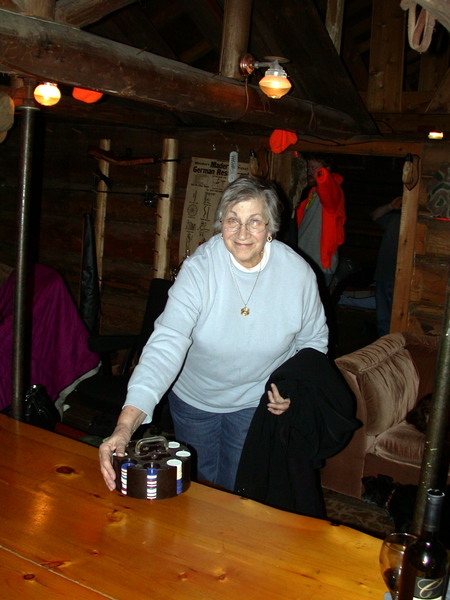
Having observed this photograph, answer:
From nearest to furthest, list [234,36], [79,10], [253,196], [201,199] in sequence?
[253,196] → [79,10] → [234,36] → [201,199]

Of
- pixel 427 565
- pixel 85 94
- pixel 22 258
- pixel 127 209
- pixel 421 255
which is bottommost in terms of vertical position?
pixel 427 565

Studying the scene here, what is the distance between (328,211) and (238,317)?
142 inches

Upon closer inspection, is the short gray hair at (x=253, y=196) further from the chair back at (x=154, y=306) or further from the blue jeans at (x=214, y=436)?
the chair back at (x=154, y=306)

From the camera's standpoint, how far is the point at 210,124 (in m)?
6.14

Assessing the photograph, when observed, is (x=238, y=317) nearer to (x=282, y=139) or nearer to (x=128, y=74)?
(x=128, y=74)

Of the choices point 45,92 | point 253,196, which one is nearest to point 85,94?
point 45,92

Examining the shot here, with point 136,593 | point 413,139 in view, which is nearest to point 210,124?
point 413,139

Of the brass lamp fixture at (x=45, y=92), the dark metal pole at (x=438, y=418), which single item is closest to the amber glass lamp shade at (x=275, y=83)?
the brass lamp fixture at (x=45, y=92)

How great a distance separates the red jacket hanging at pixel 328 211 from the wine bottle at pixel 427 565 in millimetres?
4536

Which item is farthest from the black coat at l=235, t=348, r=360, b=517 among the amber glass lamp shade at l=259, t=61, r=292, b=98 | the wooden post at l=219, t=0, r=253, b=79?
the wooden post at l=219, t=0, r=253, b=79

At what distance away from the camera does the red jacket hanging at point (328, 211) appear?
549 centimetres

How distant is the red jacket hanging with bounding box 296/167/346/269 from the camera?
18.0 ft

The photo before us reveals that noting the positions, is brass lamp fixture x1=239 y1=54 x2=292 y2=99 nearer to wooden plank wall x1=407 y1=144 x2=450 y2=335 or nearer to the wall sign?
wooden plank wall x1=407 y1=144 x2=450 y2=335

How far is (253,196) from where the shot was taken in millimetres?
2176
